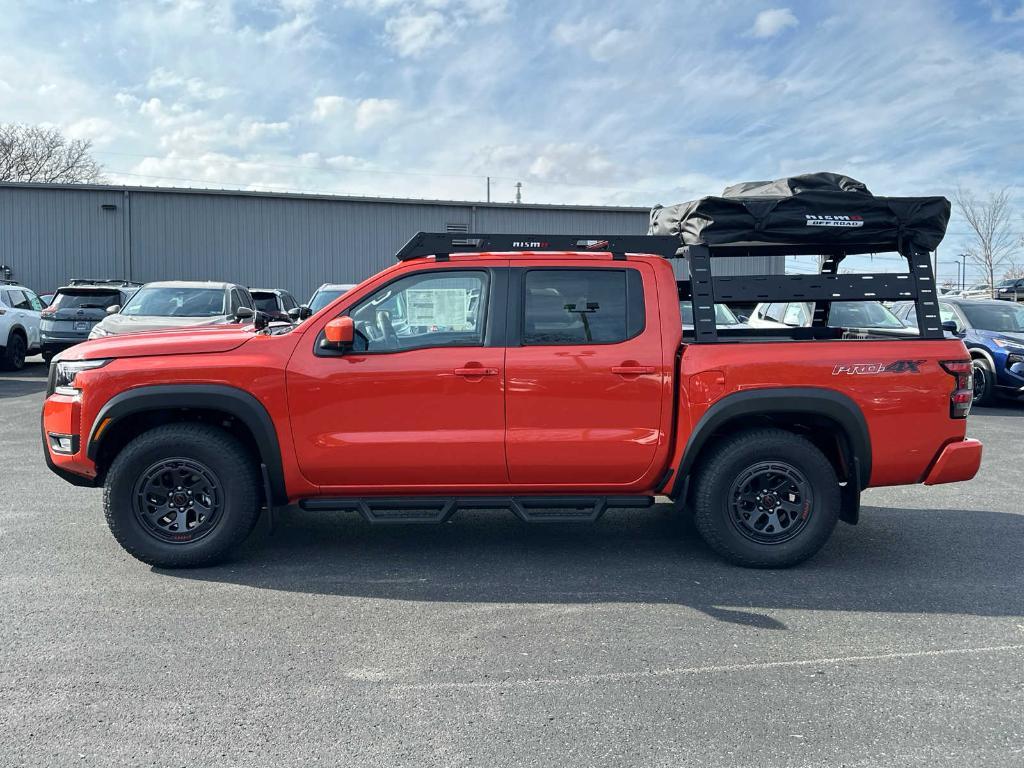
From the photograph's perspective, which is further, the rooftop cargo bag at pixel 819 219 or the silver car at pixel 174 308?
the silver car at pixel 174 308

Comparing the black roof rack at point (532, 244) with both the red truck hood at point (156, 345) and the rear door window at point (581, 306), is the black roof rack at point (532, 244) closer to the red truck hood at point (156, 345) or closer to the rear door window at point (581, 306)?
the rear door window at point (581, 306)

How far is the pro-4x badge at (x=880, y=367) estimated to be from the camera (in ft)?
16.1

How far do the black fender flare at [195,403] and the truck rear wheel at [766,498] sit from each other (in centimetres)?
259

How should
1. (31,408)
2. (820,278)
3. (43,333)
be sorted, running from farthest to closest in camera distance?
(43,333) < (31,408) < (820,278)

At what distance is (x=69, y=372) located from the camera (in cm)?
503

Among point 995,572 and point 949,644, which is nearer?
point 949,644

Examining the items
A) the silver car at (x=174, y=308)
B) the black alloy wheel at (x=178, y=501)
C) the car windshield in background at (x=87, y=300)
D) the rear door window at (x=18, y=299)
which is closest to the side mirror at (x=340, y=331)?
the black alloy wheel at (x=178, y=501)

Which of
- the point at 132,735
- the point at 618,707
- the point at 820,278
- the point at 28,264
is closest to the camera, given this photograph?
the point at 132,735

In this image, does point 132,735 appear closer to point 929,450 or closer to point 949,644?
point 949,644

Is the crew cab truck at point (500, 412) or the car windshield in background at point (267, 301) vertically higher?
the car windshield in background at point (267, 301)

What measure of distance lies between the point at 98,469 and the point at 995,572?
214 inches

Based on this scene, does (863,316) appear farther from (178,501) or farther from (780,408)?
(178,501)

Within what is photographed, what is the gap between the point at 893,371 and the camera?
494 centimetres

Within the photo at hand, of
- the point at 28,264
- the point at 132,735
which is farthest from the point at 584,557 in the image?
the point at 28,264
